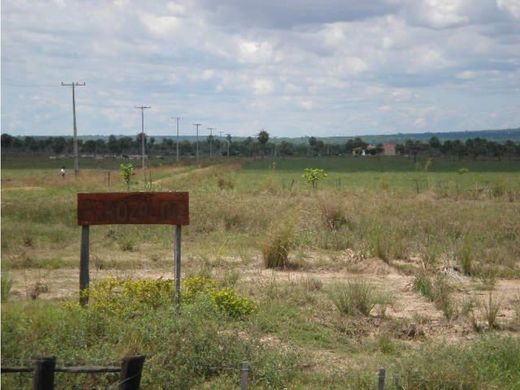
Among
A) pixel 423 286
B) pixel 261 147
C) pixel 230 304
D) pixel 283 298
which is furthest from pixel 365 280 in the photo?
pixel 261 147

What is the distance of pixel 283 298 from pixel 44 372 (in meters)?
5.72

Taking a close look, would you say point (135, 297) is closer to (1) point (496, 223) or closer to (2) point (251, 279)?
(2) point (251, 279)

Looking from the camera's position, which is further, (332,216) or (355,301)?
(332,216)

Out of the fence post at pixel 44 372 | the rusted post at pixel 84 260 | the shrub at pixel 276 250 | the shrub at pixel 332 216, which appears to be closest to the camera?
the fence post at pixel 44 372

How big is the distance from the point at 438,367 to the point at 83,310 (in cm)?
379

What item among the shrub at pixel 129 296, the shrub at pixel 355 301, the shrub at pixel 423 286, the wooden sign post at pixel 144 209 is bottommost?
the shrub at pixel 423 286

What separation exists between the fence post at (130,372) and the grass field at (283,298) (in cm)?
80

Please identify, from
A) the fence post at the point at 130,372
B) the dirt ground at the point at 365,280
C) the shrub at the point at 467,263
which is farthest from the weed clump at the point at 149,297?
the shrub at the point at 467,263

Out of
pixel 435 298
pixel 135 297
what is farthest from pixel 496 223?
pixel 135 297

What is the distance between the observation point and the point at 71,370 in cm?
565

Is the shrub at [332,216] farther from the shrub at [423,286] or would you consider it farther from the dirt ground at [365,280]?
the shrub at [423,286]

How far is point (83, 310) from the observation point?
7.91m

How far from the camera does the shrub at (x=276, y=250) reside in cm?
1435

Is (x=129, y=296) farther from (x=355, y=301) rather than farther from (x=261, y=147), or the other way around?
(x=261, y=147)
